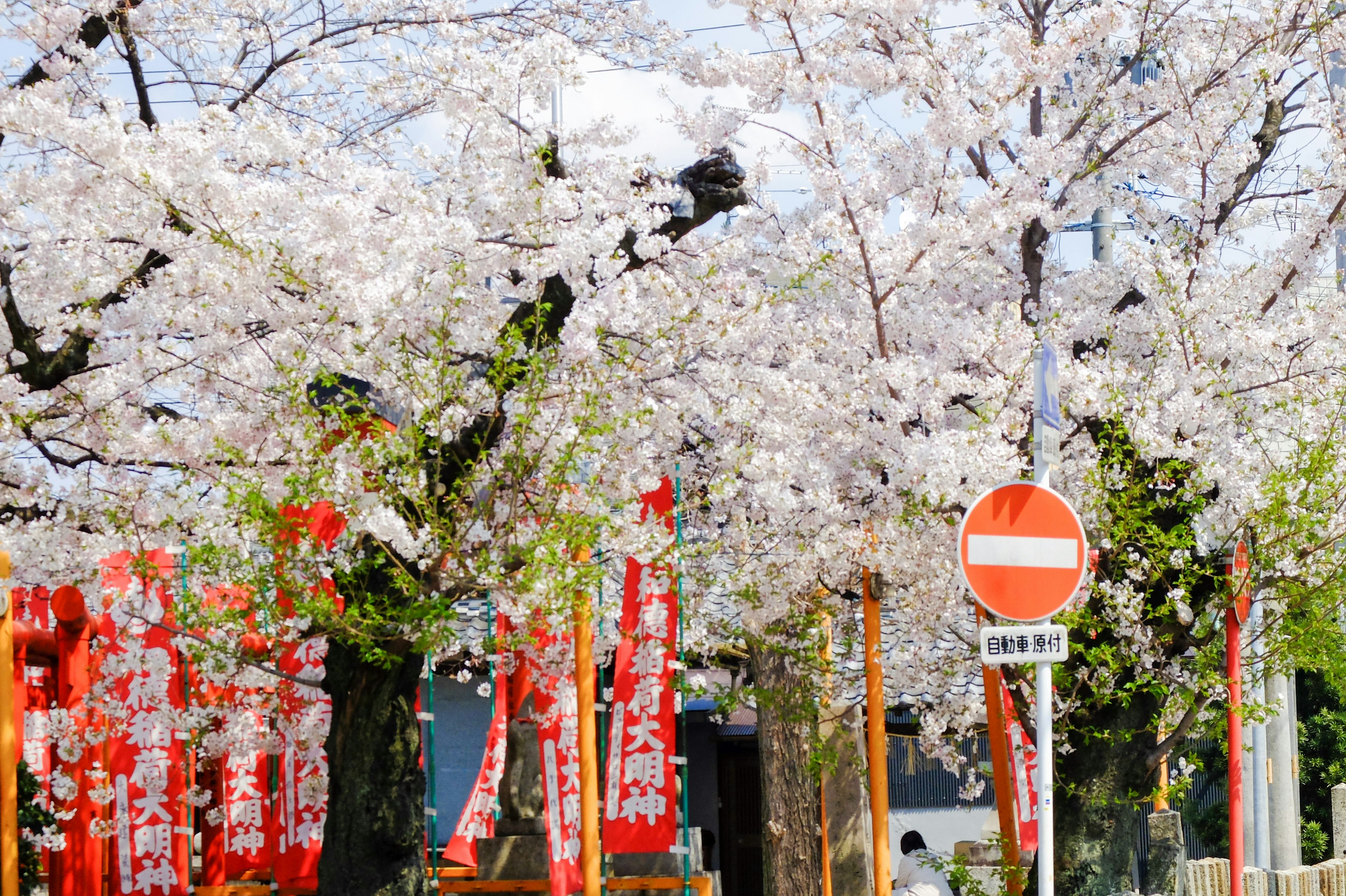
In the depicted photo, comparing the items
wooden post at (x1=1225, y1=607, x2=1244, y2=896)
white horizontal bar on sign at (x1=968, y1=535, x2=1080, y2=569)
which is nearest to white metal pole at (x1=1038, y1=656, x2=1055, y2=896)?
white horizontal bar on sign at (x1=968, y1=535, x2=1080, y2=569)

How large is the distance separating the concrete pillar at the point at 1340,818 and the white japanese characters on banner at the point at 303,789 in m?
12.7

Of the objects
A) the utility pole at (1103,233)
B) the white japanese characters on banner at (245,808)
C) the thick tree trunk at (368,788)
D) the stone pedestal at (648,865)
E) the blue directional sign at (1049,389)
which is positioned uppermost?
the utility pole at (1103,233)

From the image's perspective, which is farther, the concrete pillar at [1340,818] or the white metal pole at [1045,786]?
the concrete pillar at [1340,818]

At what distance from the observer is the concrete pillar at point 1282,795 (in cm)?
1377

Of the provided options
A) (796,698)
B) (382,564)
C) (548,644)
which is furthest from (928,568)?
(382,564)

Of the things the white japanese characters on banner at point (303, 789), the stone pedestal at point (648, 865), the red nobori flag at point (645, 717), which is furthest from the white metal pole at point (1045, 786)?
the white japanese characters on banner at point (303, 789)

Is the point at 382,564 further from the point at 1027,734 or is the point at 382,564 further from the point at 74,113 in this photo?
the point at 1027,734

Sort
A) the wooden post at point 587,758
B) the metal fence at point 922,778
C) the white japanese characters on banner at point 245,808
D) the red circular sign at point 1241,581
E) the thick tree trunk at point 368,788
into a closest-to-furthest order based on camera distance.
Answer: the wooden post at point 587,758 → the thick tree trunk at point 368,788 → the red circular sign at point 1241,581 → the white japanese characters on banner at point 245,808 → the metal fence at point 922,778

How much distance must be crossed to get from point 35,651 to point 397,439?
4749mm

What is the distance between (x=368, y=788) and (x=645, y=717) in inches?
72.8

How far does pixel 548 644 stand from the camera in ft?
29.1

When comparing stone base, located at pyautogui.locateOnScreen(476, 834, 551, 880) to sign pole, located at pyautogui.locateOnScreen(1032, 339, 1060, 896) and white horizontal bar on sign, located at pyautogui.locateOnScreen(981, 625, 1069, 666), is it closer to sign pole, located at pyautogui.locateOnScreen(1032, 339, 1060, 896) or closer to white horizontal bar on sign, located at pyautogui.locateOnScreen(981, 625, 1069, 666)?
sign pole, located at pyautogui.locateOnScreen(1032, 339, 1060, 896)

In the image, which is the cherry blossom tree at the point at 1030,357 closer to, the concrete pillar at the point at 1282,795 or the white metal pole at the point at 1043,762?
the white metal pole at the point at 1043,762

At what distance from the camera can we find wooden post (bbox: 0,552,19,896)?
6734mm
